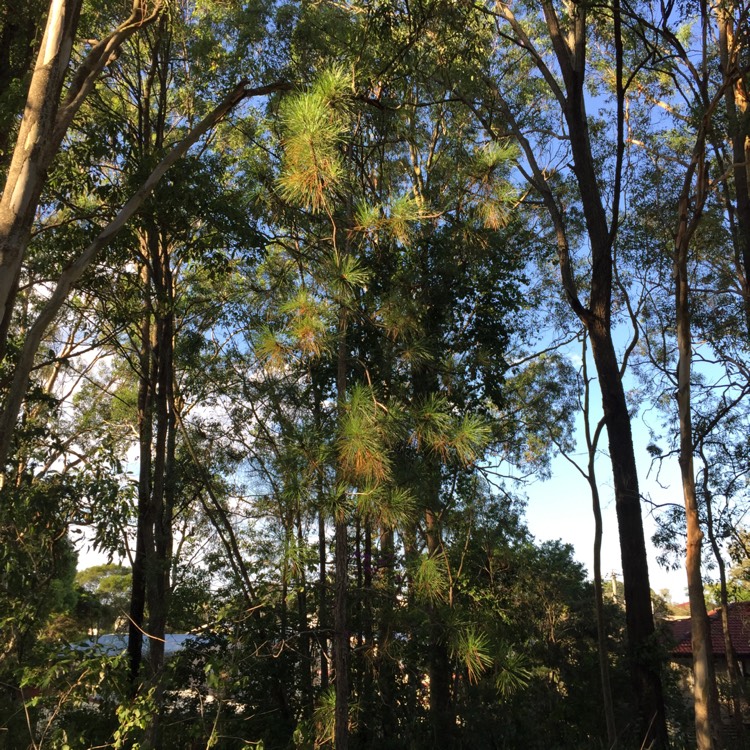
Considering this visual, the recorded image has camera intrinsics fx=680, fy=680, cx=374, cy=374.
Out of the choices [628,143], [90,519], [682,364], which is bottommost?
[90,519]

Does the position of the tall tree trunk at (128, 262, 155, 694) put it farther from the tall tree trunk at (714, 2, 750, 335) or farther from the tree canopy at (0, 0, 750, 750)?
the tall tree trunk at (714, 2, 750, 335)

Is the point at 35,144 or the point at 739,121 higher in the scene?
the point at 739,121

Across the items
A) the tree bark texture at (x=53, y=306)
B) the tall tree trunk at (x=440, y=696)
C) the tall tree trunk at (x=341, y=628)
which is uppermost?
the tree bark texture at (x=53, y=306)

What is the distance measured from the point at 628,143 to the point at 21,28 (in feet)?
30.6

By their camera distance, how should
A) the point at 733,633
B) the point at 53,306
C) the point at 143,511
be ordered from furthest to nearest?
the point at 733,633 → the point at 143,511 → the point at 53,306

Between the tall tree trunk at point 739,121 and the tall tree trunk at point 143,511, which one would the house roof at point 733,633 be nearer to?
the tall tree trunk at point 739,121

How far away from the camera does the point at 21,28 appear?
613cm

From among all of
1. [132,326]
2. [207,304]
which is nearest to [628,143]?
[207,304]

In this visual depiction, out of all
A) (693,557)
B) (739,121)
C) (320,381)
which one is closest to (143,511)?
(320,381)

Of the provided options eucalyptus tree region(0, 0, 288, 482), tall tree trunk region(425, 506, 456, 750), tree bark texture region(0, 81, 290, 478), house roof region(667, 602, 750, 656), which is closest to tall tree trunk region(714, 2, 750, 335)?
tree bark texture region(0, 81, 290, 478)

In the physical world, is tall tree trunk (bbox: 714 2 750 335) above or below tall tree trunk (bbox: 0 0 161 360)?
above

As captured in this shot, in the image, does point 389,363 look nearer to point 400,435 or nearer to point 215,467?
point 400,435

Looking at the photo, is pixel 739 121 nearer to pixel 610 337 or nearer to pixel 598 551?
pixel 610 337

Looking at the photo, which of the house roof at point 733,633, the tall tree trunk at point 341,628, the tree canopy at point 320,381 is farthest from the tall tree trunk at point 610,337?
the house roof at point 733,633
